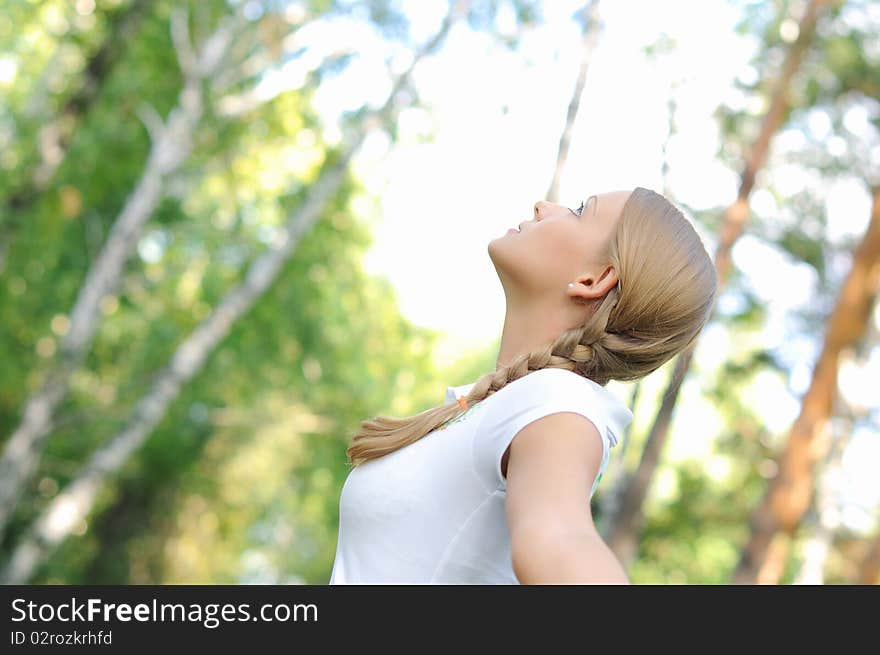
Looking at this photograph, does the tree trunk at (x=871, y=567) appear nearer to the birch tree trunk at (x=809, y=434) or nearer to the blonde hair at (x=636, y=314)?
the birch tree trunk at (x=809, y=434)

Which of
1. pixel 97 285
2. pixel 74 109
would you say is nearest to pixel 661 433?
pixel 97 285

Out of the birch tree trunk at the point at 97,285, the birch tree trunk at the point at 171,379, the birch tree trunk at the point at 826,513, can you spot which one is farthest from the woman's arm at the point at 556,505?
the birch tree trunk at the point at 826,513

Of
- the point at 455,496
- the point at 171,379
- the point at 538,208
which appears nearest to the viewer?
the point at 455,496

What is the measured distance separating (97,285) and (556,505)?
34.2 ft

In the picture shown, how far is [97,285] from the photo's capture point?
36.3 feet

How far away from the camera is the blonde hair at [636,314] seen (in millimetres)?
1688

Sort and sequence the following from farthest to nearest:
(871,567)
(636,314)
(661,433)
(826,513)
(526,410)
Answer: (826,513), (871,567), (661,433), (636,314), (526,410)

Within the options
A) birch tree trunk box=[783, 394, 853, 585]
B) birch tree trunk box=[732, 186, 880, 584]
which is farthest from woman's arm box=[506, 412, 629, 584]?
birch tree trunk box=[783, 394, 853, 585]

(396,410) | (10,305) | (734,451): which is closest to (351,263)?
(396,410)

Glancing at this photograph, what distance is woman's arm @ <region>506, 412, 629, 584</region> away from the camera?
1.25m

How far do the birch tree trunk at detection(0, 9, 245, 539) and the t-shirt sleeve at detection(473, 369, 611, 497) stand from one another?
9.96 m

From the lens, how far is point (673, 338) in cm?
176

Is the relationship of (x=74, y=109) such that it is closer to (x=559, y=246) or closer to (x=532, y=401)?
(x=559, y=246)
